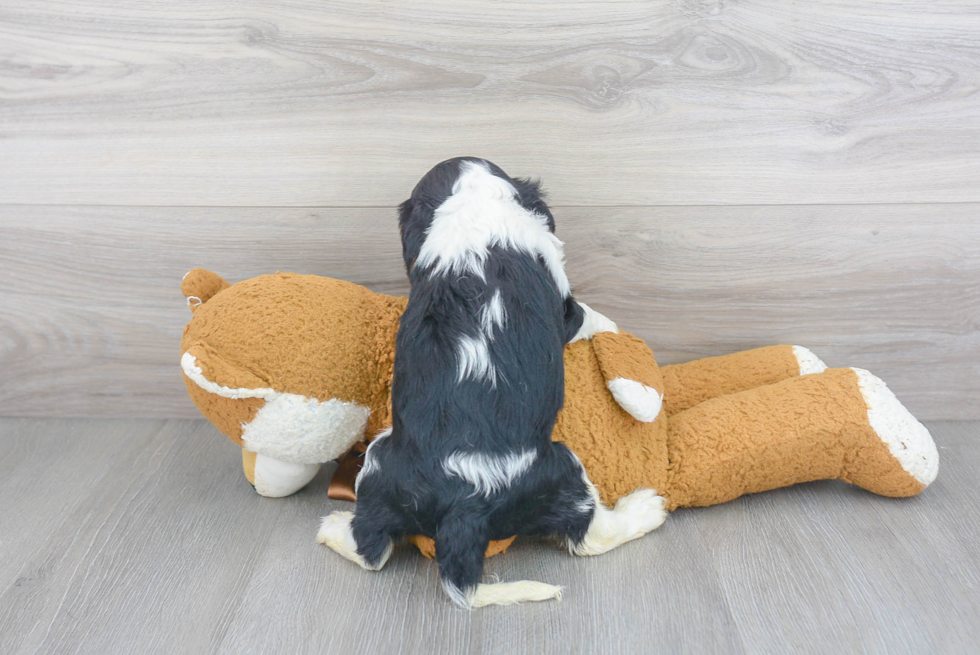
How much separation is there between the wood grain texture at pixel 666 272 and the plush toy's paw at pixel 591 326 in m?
0.19

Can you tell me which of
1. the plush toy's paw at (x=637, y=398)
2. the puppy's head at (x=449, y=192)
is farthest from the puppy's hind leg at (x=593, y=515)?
the puppy's head at (x=449, y=192)

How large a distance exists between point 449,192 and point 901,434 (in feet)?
2.41

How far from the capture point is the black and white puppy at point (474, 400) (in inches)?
33.9

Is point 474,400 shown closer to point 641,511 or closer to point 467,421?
point 467,421

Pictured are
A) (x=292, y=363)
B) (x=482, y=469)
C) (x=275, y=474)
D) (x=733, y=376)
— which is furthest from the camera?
(x=733, y=376)

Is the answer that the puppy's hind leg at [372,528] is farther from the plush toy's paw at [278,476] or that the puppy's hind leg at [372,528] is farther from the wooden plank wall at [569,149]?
the wooden plank wall at [569,149]

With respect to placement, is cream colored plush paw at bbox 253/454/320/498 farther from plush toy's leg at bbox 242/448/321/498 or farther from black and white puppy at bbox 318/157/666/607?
black and white puppy at bbox 318/157/666/607

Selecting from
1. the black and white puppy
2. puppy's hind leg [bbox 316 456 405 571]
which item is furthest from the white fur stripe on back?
puppy's hind leg [bbox 316 456 405 571]

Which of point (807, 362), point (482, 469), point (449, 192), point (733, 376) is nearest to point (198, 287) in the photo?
point (449, 192)

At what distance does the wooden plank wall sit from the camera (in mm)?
1134

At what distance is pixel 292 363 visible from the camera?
97cm

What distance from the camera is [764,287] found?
4.09 ft

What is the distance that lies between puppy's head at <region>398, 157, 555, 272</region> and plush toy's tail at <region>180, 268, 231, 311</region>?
0.34 meters

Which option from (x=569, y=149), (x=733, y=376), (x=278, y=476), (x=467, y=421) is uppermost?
(x=569, y=149)
